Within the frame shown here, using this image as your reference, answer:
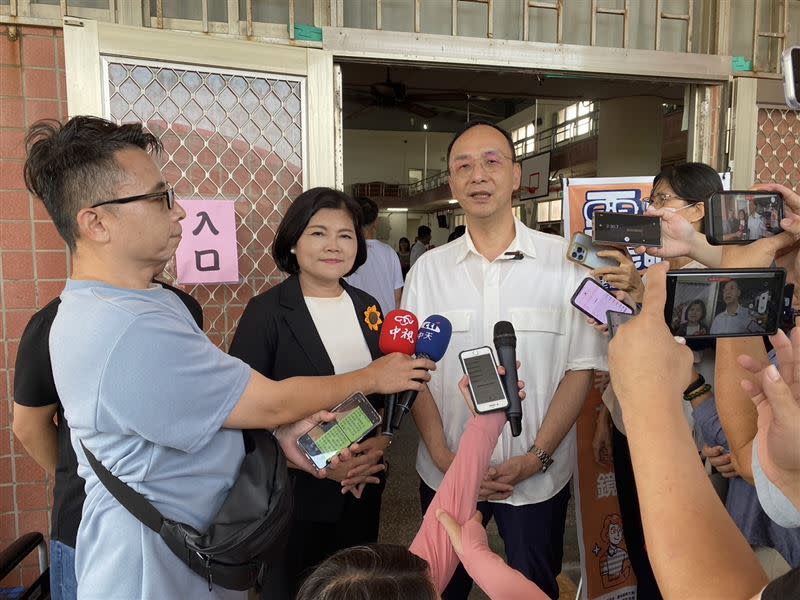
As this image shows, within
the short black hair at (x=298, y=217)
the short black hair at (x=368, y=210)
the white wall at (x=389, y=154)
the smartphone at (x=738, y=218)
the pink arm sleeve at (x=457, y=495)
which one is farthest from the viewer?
the white wall at (x=389, y=154)

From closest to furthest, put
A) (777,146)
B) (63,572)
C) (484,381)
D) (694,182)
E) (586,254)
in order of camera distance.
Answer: (484,381)
(63,572)
(586,254)
(694,182)
(777,146)

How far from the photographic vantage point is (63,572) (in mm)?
1421

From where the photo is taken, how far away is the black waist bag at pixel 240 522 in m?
1.01

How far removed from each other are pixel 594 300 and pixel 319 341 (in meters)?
0.81

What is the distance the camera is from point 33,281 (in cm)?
229

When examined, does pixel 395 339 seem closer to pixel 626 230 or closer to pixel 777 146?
pixel 626 230

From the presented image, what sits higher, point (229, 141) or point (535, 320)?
point (229, 141)

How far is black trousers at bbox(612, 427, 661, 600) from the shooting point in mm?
1941

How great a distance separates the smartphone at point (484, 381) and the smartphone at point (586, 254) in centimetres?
52

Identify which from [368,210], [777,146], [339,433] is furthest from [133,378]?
[777,146]

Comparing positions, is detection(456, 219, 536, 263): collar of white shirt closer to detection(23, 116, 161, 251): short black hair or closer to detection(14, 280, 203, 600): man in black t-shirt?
detection(14, 280, 203, 600): man in black t-shirt

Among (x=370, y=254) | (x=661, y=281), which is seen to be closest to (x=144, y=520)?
(x=661, y=281)

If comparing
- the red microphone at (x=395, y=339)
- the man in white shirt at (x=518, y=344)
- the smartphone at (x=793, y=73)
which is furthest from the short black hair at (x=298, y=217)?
the smartphone at (x=793, y=73)

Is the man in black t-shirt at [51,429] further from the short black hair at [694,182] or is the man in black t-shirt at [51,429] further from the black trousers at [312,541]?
the short black hair at [694,182]
